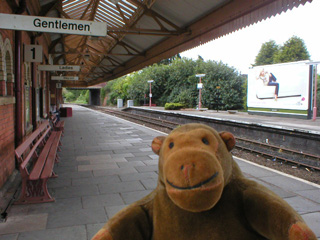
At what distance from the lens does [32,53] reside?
21.4 ft

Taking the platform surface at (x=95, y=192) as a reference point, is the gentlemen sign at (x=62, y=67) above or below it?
above

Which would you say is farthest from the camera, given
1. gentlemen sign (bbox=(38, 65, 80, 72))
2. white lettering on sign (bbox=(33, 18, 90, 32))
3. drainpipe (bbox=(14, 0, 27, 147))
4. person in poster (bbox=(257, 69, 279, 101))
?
person in poster (bbox=(257, 69, 279, 101))

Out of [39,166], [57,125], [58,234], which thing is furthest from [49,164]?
[57,125]

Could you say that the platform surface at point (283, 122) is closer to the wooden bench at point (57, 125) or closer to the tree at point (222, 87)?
the wooden bench at point (57, 125)

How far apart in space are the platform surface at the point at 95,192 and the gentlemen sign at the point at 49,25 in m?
2.40

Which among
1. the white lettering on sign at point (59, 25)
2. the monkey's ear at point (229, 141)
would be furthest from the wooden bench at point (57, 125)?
the monkey's ear at point (229, 141)

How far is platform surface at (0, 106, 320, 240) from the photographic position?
3.26 metres

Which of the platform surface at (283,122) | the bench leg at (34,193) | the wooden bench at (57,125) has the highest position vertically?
the wooden bench at (57,125)

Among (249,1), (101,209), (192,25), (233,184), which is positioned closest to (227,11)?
(249,1)

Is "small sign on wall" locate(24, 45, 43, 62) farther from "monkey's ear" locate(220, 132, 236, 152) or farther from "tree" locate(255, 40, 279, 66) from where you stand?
"tree" locate(255, 40, 279, 66)

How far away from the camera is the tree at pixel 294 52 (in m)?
35.9

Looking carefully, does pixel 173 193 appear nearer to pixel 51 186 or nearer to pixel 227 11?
pixel 51 186

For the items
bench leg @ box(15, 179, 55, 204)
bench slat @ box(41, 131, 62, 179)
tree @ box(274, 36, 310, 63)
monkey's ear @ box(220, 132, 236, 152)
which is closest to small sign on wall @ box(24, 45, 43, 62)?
bench slat @ box(41, 131, 62, 179)

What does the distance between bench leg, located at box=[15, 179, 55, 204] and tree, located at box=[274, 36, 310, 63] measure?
3742cm
